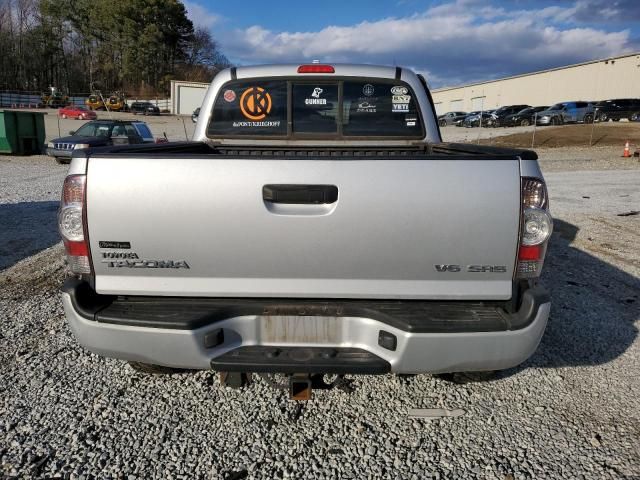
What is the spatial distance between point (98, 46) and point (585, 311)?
9642 cm

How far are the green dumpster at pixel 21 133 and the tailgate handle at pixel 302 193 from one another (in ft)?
62.9

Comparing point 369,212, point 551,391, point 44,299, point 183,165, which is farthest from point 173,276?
point 44,299

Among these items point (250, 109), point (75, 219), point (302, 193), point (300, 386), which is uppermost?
point (250, 109)

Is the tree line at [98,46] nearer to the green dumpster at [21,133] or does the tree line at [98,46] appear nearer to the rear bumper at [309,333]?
the green dumpster at [21,133]

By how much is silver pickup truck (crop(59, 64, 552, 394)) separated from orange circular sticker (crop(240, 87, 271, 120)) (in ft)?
5.97

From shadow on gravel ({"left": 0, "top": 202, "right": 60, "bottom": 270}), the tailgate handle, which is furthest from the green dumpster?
the tailgate handle

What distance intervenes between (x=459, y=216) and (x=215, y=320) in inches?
48.9

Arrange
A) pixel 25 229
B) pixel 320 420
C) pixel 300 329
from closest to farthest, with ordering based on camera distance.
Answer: pixel 300 329 < pixel 320 420 < pixel 25 229

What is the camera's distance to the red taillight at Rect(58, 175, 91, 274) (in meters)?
2.25

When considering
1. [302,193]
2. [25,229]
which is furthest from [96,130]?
[302,193]

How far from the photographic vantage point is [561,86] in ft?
170

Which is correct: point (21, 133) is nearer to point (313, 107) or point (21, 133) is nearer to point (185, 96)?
point (313, 107)

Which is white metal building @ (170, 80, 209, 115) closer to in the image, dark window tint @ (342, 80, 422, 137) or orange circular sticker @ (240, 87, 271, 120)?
orange circular sticker @ (240, 87, 271, 120)

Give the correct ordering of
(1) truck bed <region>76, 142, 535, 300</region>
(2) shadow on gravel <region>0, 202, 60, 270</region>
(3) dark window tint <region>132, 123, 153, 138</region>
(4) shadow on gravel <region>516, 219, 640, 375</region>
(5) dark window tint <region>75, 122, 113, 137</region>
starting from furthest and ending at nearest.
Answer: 1. (3) dark window tint <region>132, 123, 153, 138</region>
2. (5) dark window tint <region>75, 122, 113, 137</region>
3. (2) shadow on gravel <region>0, 202, 60, 270</region>
4. (4) shadow on gravel <region>516, 219, 640, 375</region>
5. (1) truck bed <region>76, 142, 535, 300</region>
